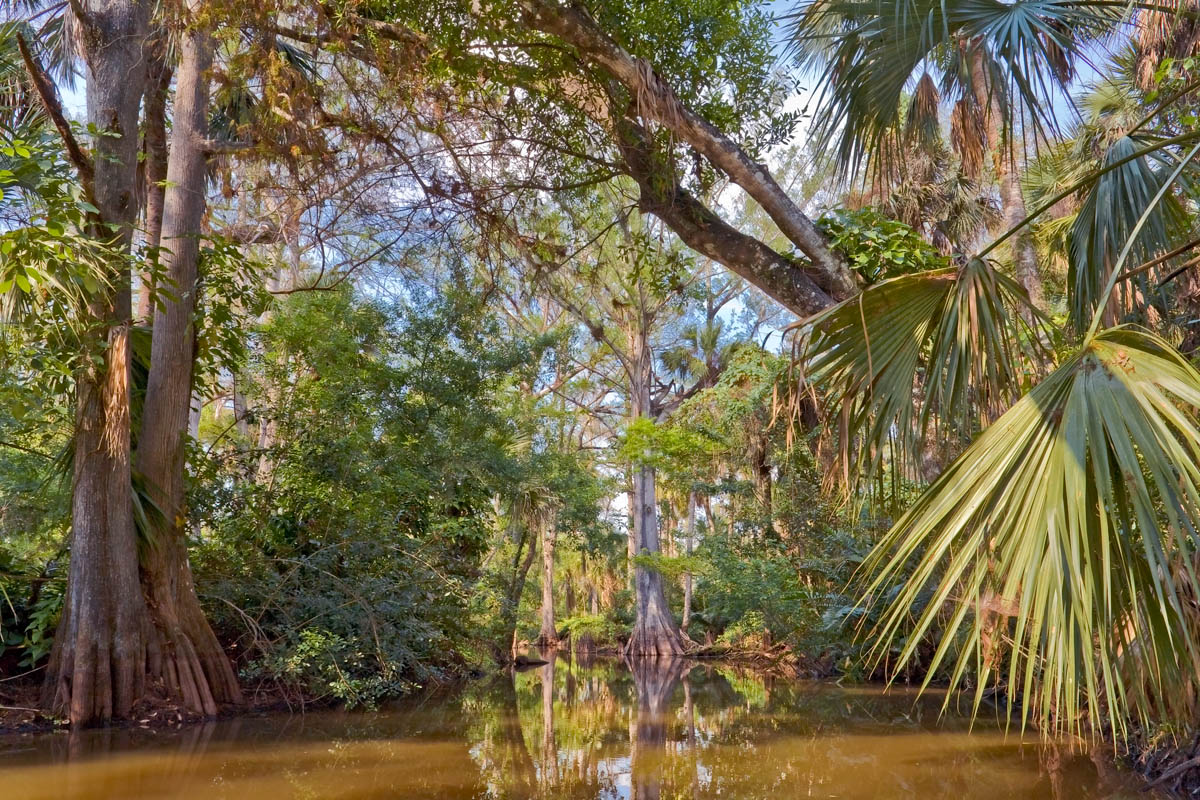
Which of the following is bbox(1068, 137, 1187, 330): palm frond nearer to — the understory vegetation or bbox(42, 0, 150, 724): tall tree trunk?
the understory vegetation

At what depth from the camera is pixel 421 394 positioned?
534 inches

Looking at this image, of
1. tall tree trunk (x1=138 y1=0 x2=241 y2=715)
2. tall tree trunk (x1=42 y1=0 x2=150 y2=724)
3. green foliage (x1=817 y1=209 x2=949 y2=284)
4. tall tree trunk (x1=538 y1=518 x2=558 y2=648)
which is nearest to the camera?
green foliage (x1=817 y1=209 x2=949 y2=284)

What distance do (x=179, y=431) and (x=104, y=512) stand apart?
1149 millimetres

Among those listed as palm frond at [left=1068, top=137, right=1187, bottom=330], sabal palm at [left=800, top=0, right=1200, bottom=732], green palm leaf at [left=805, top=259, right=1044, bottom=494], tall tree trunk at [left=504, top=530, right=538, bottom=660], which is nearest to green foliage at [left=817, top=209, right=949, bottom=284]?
palm frond at [left=1068, top=137, right=1187, bottom=330]

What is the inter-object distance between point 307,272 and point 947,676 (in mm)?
14486

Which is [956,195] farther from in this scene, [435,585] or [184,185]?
[184,185]

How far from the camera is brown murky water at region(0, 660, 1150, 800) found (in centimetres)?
518

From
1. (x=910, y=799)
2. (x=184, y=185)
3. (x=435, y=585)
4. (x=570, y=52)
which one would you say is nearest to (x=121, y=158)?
(x=184, y=185)

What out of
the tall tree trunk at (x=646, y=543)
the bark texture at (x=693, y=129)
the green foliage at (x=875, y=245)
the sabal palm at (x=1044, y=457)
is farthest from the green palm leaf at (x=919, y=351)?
the tall tree trunk at (x=646, y=543)

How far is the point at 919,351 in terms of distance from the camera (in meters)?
3.74

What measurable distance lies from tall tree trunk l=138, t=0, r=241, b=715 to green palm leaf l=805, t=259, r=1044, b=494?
20.6 feet

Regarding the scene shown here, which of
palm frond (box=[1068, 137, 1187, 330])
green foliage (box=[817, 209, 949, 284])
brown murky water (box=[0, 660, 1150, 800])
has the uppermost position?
green foliage (box=[817, 209, 949, 284])

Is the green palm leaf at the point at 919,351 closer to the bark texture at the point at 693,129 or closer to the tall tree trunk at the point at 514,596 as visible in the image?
the bark texture at the point at 693,129

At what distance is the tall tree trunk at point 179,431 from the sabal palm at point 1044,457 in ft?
21.4
